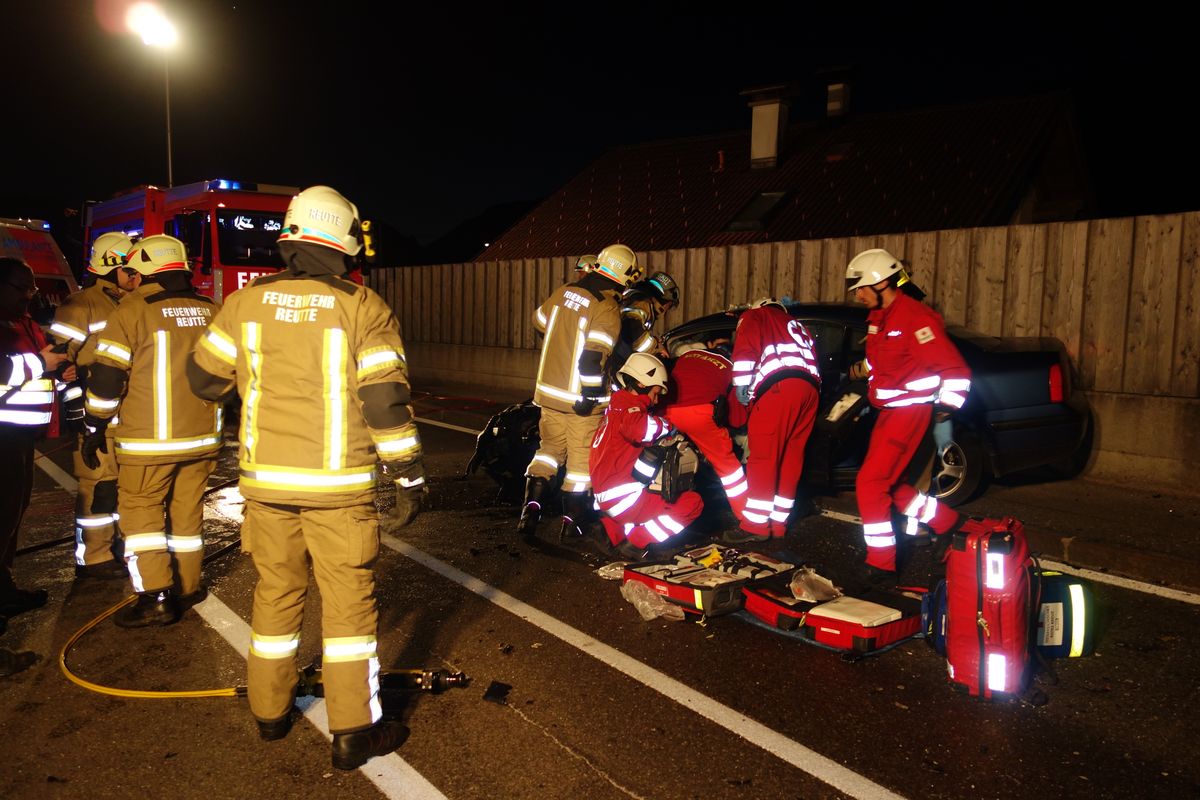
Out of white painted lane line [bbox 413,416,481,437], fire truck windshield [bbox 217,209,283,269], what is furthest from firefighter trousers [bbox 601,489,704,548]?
fire truck windshield [bbox 217,209,283,269]

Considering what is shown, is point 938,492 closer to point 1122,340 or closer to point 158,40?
point 1122,340

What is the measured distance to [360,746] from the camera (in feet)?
10.4

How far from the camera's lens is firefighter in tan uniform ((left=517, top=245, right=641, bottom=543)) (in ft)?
19.4

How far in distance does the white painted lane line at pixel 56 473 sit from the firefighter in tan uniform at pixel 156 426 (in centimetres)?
351

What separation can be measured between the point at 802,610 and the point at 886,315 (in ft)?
6.58

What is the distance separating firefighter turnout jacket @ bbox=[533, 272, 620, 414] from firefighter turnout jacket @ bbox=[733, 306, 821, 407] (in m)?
0.89

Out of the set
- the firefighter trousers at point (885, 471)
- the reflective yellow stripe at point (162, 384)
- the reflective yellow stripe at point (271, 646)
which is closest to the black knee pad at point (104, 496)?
the reflective yellow stripe at point (162, 384)

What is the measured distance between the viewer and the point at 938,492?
6.86m

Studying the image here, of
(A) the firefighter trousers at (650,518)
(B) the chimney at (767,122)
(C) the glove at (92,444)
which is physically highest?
(B) the chimney at (767,122)

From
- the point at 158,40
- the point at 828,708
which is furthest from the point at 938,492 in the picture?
the point at 158,40

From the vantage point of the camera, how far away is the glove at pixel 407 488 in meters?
3.33

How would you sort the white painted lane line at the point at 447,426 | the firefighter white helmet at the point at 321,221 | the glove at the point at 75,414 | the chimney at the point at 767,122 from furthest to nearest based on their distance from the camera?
the chimney at the point at 767,122 < the white painted lane line at the point at 447,426 < the glove at the point at 75,414 < the firefighter white helmet at the point at 321,221

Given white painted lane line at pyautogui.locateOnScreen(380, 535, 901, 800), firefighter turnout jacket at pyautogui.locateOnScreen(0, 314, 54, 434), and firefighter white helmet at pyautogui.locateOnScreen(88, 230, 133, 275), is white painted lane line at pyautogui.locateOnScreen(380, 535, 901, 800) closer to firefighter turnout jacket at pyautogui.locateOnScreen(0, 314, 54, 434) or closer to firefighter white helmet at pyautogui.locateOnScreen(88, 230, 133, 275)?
firefighter turnout jacket at pyautogui.locateOnScreen(0, 314, 54, 434)

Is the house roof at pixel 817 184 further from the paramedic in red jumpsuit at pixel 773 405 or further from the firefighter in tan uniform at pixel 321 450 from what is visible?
the firefighter in tan uniform at pixel 321 450
